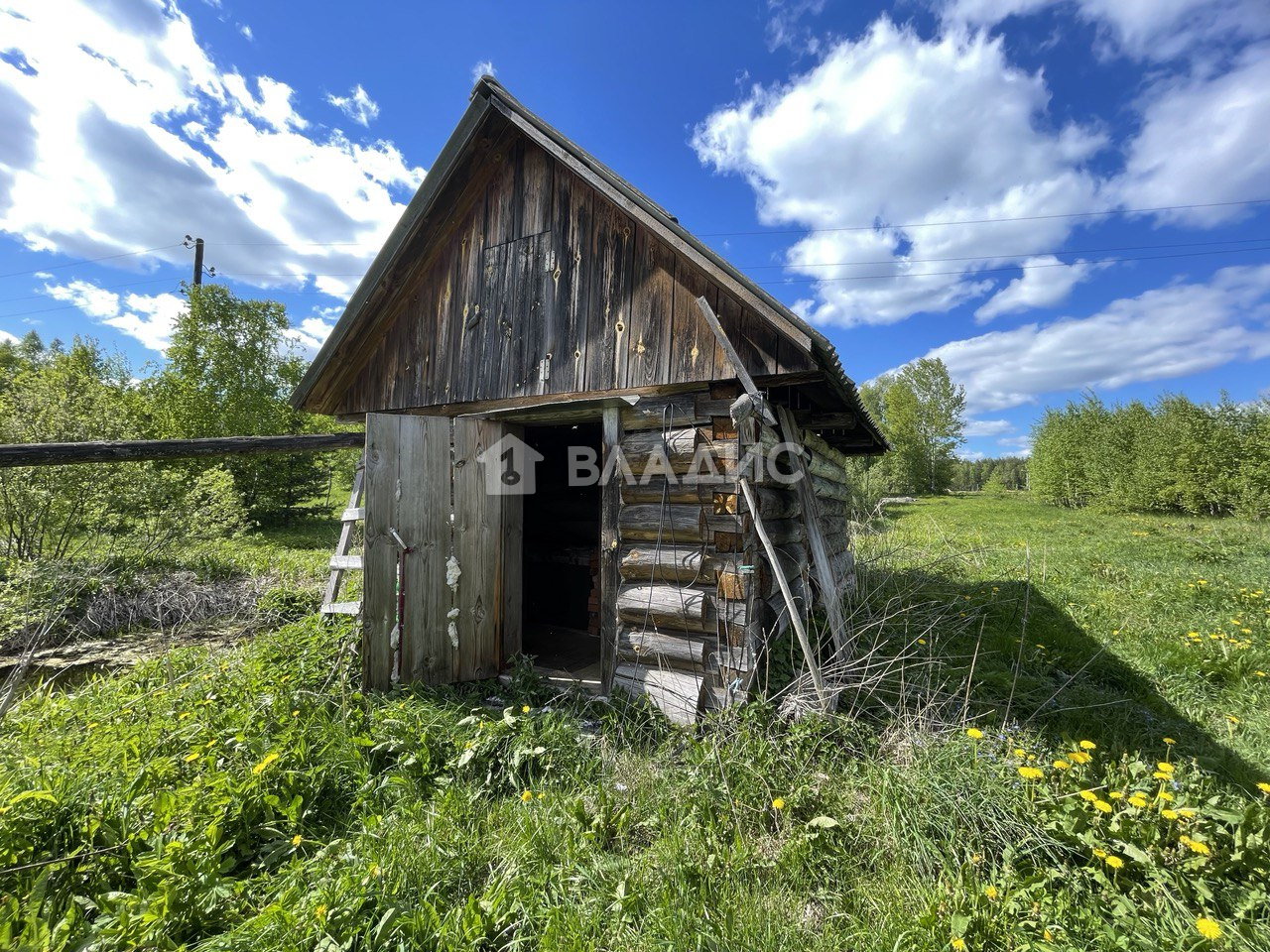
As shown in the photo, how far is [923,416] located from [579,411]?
41.0 m

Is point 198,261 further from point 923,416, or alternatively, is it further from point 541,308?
point 923,416

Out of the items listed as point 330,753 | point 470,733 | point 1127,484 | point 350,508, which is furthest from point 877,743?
point 1127,484

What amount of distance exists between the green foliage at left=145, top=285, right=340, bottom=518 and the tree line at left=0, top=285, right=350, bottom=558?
38mm

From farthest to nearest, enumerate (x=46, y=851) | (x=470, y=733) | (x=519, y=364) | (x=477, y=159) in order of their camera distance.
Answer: (x=477, y=159) → (x=519, y=364) → (x=470, y=733) → (x=46, y=851)

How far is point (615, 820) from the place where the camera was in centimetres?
300

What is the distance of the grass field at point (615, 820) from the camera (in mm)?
2277

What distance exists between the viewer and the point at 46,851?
8.41 feet

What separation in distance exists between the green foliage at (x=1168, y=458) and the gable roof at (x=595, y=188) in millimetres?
22232

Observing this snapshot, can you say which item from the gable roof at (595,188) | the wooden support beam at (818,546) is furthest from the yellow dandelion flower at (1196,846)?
the gable roof at (595,188)

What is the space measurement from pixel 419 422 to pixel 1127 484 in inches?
1192

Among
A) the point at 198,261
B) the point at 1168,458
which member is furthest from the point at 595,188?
the point at 1168,458

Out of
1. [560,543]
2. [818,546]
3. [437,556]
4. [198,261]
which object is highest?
[198,261]

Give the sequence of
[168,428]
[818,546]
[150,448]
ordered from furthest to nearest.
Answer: [168,428] → [818,546] → [150,448]

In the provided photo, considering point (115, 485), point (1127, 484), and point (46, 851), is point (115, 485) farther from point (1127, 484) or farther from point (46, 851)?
point (1127, 484)
